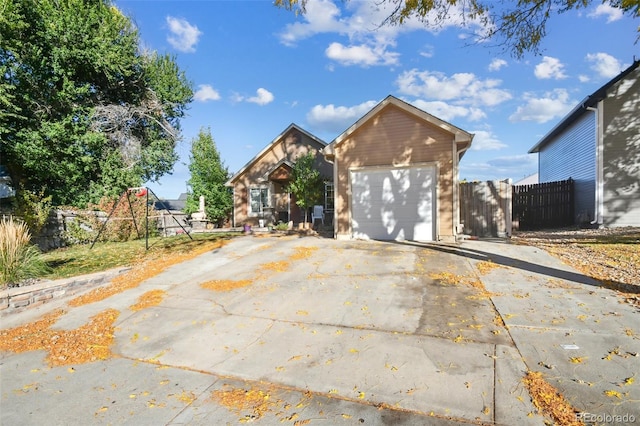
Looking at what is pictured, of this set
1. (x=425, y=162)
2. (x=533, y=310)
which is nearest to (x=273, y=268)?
(x=533, y=310)

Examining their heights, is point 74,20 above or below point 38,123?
above

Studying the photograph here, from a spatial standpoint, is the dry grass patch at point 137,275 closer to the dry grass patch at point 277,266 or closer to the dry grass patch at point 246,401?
the dry grass patch at point 277,266

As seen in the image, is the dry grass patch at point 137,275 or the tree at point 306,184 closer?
the dry grass patch at point 137,275

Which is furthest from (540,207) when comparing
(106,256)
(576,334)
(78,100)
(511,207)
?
(78,100)

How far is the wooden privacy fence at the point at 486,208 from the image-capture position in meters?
11.5

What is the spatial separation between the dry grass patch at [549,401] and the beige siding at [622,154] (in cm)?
1396

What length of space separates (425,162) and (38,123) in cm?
A: 1710

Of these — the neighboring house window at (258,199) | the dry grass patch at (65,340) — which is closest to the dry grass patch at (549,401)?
the dry grass patch at (65,340)

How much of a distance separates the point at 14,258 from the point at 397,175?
9828 millimetres

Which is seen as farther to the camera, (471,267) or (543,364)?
(471,267)

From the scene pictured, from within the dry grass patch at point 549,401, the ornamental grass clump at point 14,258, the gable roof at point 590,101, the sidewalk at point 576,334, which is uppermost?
the gable roof at point 590,101

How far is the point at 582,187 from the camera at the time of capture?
582 inches

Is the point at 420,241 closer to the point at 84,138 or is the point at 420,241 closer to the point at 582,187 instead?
the point at 582,187

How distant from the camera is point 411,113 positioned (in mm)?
10500
